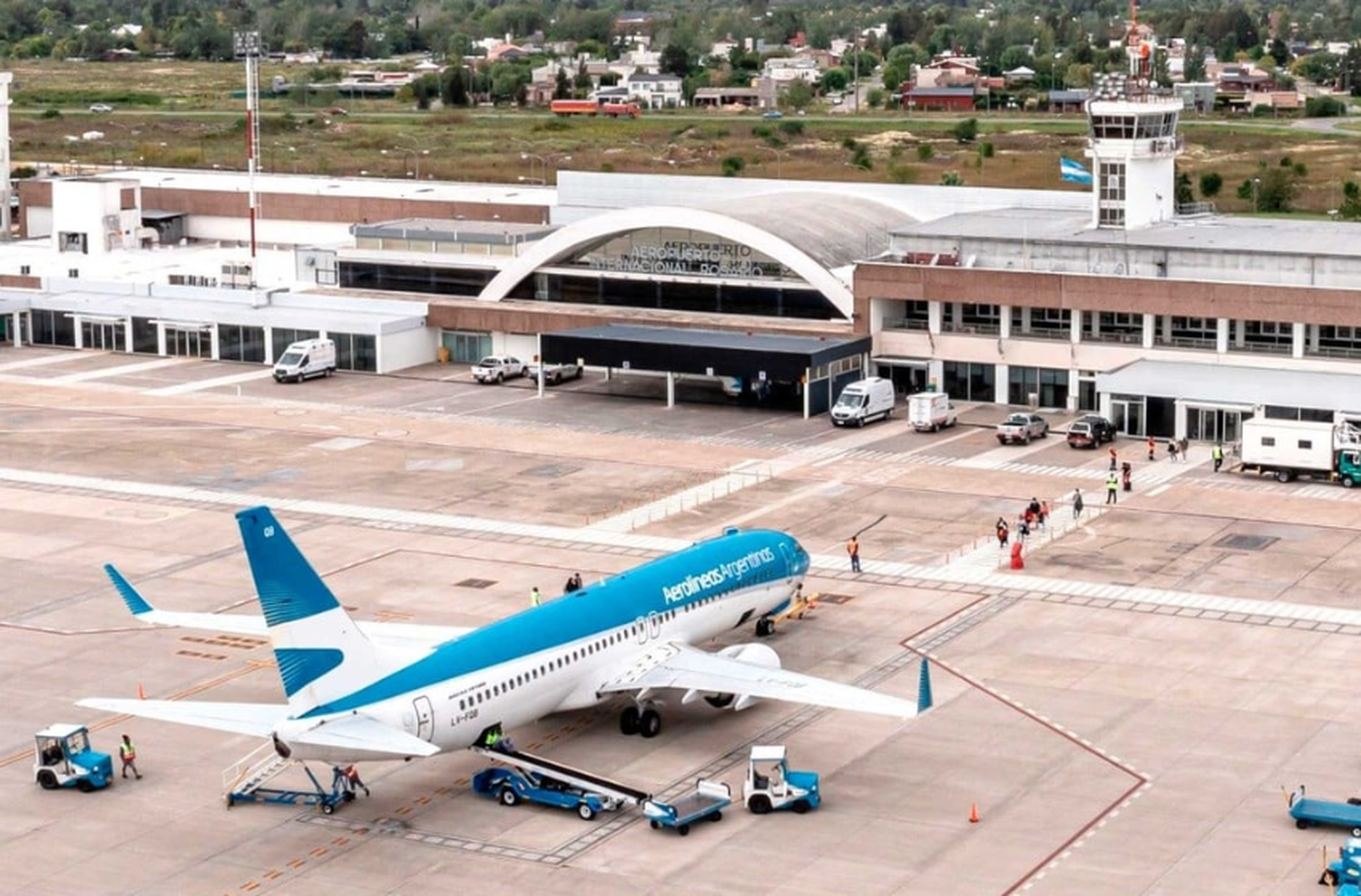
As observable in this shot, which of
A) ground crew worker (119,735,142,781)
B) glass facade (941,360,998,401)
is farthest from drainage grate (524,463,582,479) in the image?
ground crew worker (119,735,142,781)

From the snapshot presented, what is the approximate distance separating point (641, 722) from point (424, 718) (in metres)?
9.69

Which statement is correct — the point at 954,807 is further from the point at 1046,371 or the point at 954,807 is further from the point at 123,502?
the point at 1046,371

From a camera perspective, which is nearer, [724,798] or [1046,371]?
[724,798]

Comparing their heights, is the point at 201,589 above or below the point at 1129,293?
below

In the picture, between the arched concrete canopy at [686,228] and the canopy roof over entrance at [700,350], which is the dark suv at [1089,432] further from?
the arched concrete canopy at [686,228]

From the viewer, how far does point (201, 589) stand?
8650cm

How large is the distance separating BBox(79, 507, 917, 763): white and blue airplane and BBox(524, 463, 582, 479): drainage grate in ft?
98.7

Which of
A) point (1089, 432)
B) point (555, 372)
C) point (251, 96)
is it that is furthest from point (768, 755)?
point (251, 96)

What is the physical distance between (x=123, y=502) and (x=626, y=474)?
23657mm

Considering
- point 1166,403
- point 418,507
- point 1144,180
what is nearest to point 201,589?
point 418,507

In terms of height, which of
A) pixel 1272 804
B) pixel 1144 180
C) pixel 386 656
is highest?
pixel 1144 180

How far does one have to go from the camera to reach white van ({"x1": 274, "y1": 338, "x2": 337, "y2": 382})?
13312cm

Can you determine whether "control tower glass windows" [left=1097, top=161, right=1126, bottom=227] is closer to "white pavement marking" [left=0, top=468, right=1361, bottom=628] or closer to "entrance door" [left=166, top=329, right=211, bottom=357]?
"white pavement marking" [left=0, top=468, right=1361, bottom=628]

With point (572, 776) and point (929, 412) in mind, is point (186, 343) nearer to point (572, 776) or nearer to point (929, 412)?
point (929, 412)
